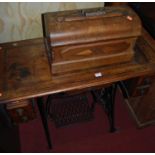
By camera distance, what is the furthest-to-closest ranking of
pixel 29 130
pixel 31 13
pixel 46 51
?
pixel 29 130
pixel 31 13
pixel 46 51

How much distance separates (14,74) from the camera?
1113mm

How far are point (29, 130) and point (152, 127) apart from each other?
1204 mm

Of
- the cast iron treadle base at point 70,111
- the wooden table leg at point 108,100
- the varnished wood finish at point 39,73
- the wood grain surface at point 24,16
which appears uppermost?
the wood grain surface at point 24,16

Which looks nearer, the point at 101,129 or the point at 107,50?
the point at 107,50

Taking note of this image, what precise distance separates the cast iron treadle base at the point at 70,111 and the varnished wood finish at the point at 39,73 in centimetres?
76

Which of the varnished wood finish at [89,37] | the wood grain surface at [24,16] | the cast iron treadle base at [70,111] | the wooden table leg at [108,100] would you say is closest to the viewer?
the varnished wood finish at [89,37]

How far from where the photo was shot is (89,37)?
39.9 inches

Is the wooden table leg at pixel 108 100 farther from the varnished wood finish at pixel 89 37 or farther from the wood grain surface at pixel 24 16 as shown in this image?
the wood grain surface at pixel 24 16

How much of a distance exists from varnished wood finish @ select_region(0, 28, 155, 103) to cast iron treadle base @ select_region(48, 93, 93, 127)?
0.76 metres

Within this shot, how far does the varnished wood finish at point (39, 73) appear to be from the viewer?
104 centimetres

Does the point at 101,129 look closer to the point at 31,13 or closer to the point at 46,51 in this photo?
the point at 46,51

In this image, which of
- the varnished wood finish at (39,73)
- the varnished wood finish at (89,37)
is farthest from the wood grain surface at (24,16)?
the varnished wood finish at (89,37)

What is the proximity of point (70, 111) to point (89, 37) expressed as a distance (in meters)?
1.05

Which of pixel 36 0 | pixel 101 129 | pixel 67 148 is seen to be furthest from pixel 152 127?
pixel 36 0
